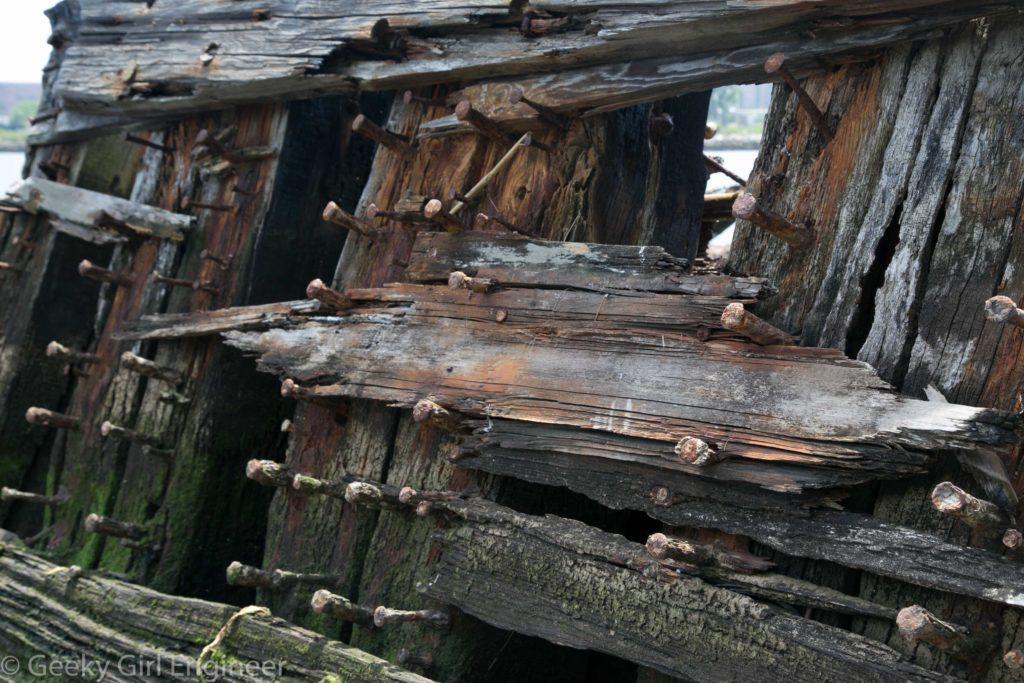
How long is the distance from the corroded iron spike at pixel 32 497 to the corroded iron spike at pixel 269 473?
5.14 feet

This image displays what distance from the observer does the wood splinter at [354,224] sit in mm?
3893

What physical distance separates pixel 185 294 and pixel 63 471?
3.42 feet

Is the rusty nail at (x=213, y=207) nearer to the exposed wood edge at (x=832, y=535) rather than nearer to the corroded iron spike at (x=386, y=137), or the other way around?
the corroded iron spike at (x=386, y=137)

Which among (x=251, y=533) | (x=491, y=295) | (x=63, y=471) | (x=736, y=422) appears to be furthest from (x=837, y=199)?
(x=63, y=471)

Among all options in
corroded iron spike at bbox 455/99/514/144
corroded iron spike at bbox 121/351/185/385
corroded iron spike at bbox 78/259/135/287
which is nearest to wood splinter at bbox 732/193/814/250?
corroded iron spike at bbox 455/99/514/144

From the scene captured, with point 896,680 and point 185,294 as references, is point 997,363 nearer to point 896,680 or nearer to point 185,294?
point 896,680

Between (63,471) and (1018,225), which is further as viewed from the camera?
(63,471)

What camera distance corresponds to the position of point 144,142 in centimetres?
500

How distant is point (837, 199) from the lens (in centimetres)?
289

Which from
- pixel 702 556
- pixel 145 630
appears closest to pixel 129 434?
pixel 145 630

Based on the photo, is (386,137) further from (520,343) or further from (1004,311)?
(1004,311)

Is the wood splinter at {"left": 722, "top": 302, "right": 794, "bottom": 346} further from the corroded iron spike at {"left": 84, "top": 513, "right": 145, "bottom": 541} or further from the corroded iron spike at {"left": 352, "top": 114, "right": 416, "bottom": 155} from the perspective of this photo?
the corroded iron spike at {"left": 84, "top": 513, "right": 145, "bottom": 541}

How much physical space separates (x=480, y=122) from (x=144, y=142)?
204cm

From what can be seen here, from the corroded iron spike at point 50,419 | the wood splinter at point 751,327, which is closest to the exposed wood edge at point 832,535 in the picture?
the wood splinter at point 751,327
